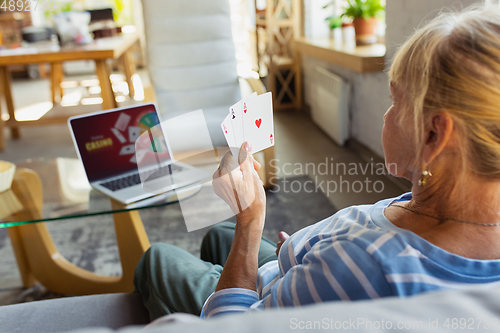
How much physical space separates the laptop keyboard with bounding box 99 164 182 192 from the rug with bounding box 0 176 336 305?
0.55 metres

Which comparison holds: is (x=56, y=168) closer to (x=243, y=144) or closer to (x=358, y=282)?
(x=243, y=144)

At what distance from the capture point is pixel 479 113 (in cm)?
58

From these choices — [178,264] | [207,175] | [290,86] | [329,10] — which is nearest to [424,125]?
[178,264]

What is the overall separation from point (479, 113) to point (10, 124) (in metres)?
3.97

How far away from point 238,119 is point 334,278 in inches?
17.1

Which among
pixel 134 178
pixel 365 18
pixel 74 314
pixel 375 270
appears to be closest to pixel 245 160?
pixel 375 270

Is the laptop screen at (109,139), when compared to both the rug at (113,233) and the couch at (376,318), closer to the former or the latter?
the rug at (113,233)

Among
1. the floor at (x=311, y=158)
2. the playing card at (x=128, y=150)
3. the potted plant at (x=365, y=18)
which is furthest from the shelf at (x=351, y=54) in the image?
the playing card at (x=128, y=150)

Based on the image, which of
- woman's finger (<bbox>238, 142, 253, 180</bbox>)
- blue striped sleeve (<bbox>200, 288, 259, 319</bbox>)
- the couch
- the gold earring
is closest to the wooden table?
woman's finger (<bbox>238, 142, 253, 180</bbox>)

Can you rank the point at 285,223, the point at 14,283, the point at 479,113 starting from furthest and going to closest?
the point at 285,223, the point at 14,283, the point at 479,113

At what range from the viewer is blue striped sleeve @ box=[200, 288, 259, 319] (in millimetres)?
767

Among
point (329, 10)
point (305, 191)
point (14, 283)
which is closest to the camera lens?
point (14, 283)

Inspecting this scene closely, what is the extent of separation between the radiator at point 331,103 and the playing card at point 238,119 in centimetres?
242

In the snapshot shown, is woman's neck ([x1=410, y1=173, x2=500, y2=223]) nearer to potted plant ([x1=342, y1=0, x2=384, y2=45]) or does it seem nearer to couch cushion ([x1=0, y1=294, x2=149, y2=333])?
couch cushion ([x1=0, y1=294, x2=149, y2=333])
